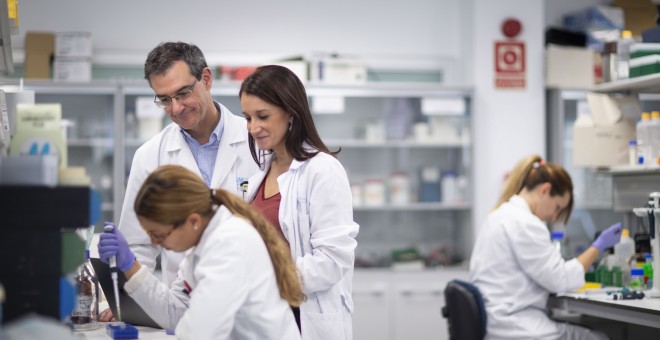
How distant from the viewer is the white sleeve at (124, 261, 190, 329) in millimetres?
2158

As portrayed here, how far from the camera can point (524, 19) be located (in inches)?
231

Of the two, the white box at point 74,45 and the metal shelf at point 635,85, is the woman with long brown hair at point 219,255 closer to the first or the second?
the metal shelf at point 635,85

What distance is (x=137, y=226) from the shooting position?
2.72 m

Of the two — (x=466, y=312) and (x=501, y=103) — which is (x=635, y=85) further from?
(x=501, y=103)

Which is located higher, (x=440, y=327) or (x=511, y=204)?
(x=511, y=204)

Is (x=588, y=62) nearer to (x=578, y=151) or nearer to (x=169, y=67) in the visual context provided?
(x=578, y=151)

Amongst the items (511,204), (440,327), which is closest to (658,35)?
(511,204)

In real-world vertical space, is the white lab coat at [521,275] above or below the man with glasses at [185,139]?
below

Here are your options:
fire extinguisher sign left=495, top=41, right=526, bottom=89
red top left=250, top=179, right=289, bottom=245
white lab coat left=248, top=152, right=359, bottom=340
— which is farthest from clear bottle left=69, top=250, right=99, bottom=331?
fire extinguisher sign left=495, top=41, right=526, bottom=89

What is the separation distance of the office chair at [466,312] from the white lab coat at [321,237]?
1.19 meters

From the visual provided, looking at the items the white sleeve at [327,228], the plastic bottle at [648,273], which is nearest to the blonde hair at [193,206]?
the white sleeve at [327,228]

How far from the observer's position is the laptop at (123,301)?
2.32 meters

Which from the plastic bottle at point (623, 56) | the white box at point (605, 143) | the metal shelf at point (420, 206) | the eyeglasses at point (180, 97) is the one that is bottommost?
the metal shelf at point (420, 206)

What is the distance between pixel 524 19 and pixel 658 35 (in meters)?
1.81
